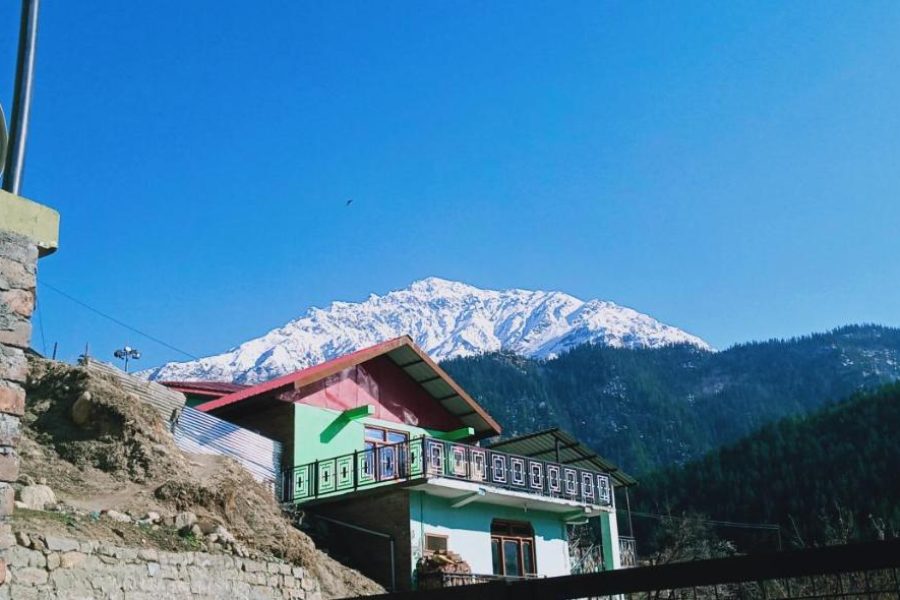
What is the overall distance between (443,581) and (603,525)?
7.19m

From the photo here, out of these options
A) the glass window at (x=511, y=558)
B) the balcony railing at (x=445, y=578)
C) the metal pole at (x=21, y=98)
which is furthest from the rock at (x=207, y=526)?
the glass window at (x=511, y=558)

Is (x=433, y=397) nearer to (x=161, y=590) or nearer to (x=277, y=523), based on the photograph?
(x=277, y=523)

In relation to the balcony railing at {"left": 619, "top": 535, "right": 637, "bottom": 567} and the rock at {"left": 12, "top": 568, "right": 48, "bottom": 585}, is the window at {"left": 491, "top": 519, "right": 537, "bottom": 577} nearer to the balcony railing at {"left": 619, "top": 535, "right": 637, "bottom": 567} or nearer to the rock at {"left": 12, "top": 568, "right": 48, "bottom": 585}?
the balcony railing at {"left": 619, "top": 535, "right": 637, "bottom": 567}

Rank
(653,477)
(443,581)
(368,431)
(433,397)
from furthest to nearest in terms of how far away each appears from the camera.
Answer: (653,477) → (433,397) → (368,431) → (443,581)

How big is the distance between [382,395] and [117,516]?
12506 millimetres

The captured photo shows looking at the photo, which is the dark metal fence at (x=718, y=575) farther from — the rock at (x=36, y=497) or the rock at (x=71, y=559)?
the rock at (x=36, y=497)

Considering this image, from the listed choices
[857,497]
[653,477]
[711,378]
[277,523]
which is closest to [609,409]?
[711,378]

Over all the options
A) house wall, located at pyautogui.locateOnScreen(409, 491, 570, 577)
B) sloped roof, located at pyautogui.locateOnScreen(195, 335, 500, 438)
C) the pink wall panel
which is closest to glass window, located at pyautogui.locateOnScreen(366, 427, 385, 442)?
the pink wall panel

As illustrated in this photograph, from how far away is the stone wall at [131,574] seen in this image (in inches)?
398

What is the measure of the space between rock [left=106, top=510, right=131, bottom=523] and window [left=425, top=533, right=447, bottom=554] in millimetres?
8728

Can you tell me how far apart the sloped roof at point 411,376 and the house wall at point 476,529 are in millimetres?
3932

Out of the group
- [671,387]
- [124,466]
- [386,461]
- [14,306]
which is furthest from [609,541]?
[671,387]

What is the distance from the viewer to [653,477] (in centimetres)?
6825

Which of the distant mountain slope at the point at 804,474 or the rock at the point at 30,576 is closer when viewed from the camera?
the rock at the point at 30,576
